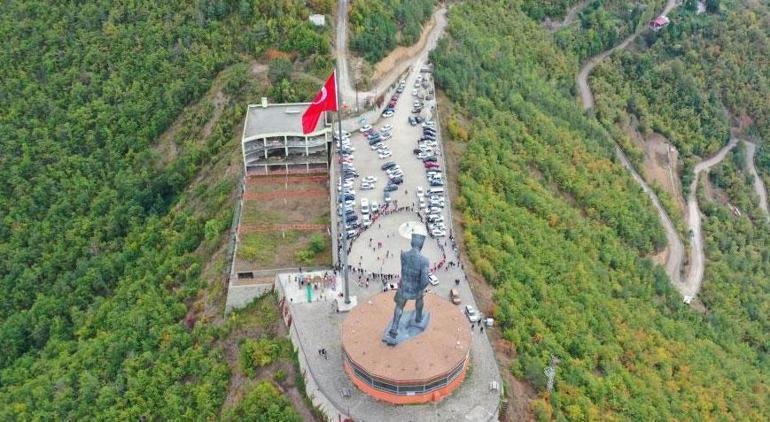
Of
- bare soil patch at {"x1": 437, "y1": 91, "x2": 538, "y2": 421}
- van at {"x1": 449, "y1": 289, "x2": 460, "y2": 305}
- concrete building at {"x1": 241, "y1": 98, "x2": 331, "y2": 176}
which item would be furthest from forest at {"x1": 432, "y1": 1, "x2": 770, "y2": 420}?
concrete building at {"x1": 241, "y1": 98, "x2": 331, "y2": 176}

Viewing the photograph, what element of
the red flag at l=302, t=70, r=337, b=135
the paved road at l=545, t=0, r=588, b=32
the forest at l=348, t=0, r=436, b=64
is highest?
the red flag at l=302, t=70, r=337, b=135

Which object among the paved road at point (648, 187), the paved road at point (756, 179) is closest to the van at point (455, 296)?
the paved road at point (648, 187)

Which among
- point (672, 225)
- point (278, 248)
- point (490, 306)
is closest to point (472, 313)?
point (490, 306)

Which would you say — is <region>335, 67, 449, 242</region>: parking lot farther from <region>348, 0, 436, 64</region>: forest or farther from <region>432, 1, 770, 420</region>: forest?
<region>348, 0, 436, 64</region>: forest

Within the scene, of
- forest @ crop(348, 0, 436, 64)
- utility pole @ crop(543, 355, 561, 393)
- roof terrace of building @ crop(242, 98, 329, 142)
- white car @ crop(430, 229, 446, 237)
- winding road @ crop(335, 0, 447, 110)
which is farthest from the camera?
forest @ crop(348, 0, 436, 64)

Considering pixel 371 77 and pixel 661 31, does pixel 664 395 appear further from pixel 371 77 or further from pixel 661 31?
pixel 661 31

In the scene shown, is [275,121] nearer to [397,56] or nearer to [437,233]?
[397,56]
